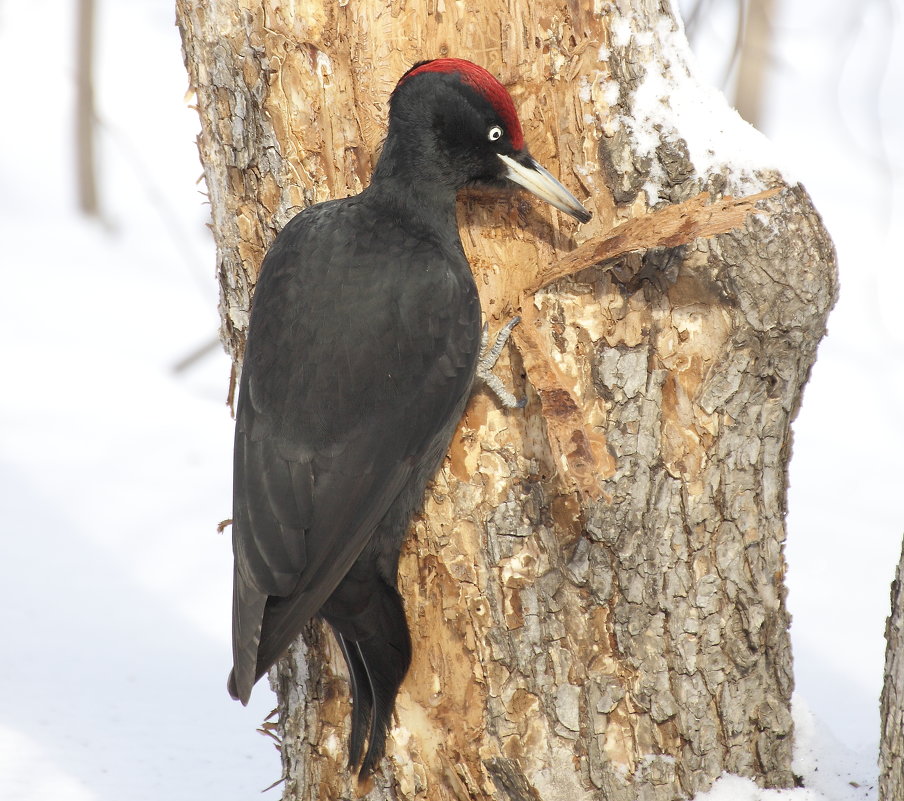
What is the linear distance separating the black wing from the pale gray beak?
0.71 feet

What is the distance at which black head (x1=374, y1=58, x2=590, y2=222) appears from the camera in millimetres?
2072

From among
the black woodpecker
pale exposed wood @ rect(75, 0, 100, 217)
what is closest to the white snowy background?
pale exposed wood @ rect(75, 0, 100, 217)

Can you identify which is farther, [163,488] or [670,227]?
[163,488]

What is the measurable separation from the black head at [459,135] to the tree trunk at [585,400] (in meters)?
0.09

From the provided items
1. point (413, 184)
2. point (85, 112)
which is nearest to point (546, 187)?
point (413, 184)

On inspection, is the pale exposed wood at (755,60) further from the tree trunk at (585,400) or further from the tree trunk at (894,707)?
the tree trunk at (894,707)

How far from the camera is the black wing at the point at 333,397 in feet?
6.81

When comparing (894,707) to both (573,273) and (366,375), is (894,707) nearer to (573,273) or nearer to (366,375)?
(573,273)

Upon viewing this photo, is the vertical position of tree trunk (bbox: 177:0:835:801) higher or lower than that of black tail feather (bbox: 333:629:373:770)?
higher

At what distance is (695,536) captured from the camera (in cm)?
219

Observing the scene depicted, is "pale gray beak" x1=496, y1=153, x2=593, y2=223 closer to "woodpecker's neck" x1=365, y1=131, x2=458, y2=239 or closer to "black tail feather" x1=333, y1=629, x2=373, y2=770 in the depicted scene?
"woodpecker's neck" x1=365, y1=131, x2=458, y2=239

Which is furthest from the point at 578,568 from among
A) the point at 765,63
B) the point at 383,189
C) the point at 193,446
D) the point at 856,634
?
the point at 765,63

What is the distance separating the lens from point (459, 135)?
218cm

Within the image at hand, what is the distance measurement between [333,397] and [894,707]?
4.11 ft
